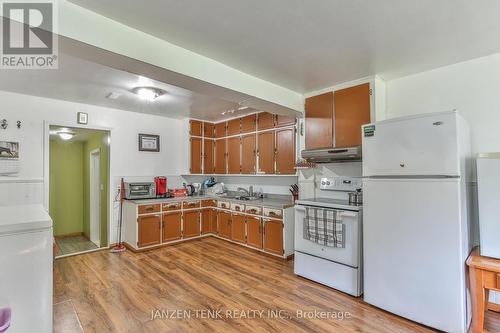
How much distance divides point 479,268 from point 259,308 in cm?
184

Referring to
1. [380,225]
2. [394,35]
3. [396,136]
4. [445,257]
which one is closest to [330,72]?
[394,35]

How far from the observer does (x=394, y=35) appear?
2.10m

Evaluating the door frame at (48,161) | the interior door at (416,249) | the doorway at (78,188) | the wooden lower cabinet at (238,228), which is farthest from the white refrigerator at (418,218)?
the doorway at (78,188)

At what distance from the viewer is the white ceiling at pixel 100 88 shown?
273 cm

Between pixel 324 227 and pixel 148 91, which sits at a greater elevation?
pixel 148 91

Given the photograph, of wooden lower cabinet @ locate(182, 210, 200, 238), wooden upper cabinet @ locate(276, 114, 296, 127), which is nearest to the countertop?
wooden lower cabinet @ locate(182, 210, 200, 238)

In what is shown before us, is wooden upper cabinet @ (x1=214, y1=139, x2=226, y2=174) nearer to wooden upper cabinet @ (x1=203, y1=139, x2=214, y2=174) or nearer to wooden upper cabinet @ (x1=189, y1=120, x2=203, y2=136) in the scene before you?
wooden upper cabinet @ (x1=203, y1=139, x2=214, y2=174)

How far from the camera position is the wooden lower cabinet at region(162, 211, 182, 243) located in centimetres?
440

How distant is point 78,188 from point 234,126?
388cm

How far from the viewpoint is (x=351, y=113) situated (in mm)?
3137

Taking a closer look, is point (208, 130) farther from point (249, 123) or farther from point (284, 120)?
point (284, 120)

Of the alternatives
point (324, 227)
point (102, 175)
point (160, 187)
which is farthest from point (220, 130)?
point (324, 227)

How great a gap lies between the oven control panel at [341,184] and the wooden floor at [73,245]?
13.2 ft

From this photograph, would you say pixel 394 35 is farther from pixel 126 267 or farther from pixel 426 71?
pixel 126 267
